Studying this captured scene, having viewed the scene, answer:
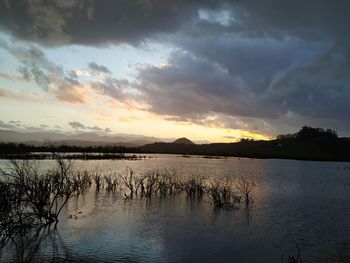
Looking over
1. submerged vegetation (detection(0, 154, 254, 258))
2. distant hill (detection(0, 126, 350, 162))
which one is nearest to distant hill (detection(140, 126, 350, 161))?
distant hill (detection(0, 126, 350, 162))

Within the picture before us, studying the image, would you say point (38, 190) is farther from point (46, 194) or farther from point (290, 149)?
point (290, 149)

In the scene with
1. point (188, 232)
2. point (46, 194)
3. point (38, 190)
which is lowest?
point (188, 232)

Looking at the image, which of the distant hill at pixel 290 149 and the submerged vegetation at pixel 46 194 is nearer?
the submerged vegetation at pixel 46 194

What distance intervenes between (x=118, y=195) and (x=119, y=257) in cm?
1610

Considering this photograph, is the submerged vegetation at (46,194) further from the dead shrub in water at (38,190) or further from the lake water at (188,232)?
the lake water at (188,232)

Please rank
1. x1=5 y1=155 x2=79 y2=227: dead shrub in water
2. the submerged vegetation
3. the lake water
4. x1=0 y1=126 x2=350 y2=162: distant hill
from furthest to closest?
x1=0 y1=126 x2=350 y2=162: distant hill, x1=5 y1=155 x2=79 y2=227: dead shrub in water, the submerged vegetation, the lake water

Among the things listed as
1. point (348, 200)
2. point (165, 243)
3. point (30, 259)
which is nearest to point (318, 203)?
point (348, 200)

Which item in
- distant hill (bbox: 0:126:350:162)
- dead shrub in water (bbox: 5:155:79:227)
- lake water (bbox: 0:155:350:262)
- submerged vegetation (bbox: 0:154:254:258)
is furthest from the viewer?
distant hill (bbox: 0:126:350:162)

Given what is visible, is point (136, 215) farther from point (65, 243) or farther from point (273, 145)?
point (273, 145)

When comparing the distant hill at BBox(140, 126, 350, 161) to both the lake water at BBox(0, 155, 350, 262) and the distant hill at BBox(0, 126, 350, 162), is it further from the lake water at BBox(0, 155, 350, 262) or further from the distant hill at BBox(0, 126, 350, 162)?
the lake water at BBox(0, 155, 350, 262)

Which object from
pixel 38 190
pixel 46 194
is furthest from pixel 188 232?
pixel 38 190

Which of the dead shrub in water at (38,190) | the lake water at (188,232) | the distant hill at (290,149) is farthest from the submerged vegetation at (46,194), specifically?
the distant hill at (290,149)

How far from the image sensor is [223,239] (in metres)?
17.2

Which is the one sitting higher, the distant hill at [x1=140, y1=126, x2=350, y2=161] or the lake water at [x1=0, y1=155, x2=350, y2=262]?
the distant hill at [x1=140, y1=126, x2=350, y2=161]
